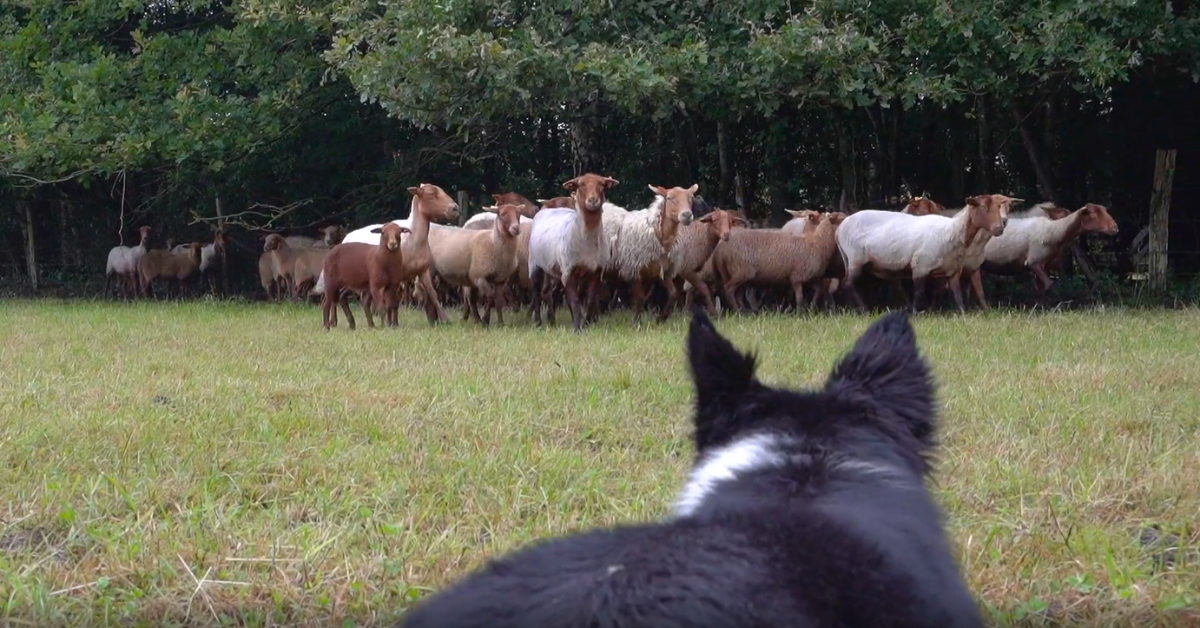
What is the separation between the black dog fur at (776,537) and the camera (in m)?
1.43

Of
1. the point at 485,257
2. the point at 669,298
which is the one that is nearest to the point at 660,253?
the point at 669,298

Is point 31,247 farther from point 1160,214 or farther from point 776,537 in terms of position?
point 776,537

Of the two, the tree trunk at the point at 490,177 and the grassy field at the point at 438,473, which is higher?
the tree trunk at the point at 490,177

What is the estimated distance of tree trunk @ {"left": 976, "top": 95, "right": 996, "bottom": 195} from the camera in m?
18.4

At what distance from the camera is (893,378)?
226 centimetres

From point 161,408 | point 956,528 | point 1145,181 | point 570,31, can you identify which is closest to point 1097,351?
point 956,528

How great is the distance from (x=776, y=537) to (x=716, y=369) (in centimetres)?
64

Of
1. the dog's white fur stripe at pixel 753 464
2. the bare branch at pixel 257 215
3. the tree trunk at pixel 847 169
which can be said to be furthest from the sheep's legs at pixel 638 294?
the dog's white fur stripe at pixel 753 464

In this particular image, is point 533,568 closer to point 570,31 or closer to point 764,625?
point 764,625

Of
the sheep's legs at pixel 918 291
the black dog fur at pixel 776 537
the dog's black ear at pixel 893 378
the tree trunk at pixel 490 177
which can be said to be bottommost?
the sheep's legs at pixel 918 291

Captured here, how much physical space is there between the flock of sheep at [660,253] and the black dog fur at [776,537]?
10.4 m

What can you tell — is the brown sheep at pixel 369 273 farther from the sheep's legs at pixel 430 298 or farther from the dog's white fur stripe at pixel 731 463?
the dog's white fur stripe at pixel 731 463

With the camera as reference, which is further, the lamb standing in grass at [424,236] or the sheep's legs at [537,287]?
the sheep's legs at [537,287]

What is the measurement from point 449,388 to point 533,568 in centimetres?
586
